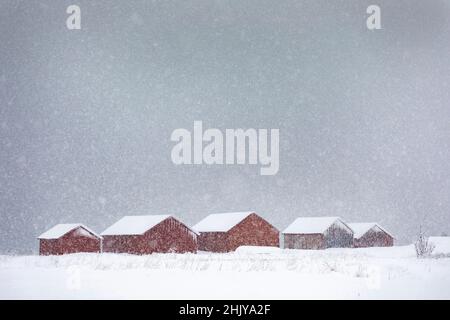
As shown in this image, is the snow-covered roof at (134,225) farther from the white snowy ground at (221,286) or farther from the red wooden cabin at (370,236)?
the white snowy ground at (221,286)

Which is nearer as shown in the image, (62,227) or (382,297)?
(382,297)

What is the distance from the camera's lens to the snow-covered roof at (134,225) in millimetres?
47862

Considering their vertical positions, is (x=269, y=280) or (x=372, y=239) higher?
(x=269, y=280)

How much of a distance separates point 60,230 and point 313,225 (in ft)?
86.5

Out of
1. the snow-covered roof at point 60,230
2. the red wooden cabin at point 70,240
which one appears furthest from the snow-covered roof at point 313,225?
the snow-covered roof at point 60,230

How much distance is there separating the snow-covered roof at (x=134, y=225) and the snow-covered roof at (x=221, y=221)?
750 cm

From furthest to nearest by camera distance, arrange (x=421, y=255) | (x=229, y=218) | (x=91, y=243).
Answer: (x=229, y=218) → (x=91, y=243) → (x=421, y=255)

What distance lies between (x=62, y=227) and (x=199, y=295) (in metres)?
42.3

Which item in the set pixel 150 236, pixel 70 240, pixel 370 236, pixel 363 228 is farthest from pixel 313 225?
pixel 70 240

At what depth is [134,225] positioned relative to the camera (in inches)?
1953

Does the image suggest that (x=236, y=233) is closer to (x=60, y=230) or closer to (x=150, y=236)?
(x=150, y=236)

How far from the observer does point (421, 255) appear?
32156mm
